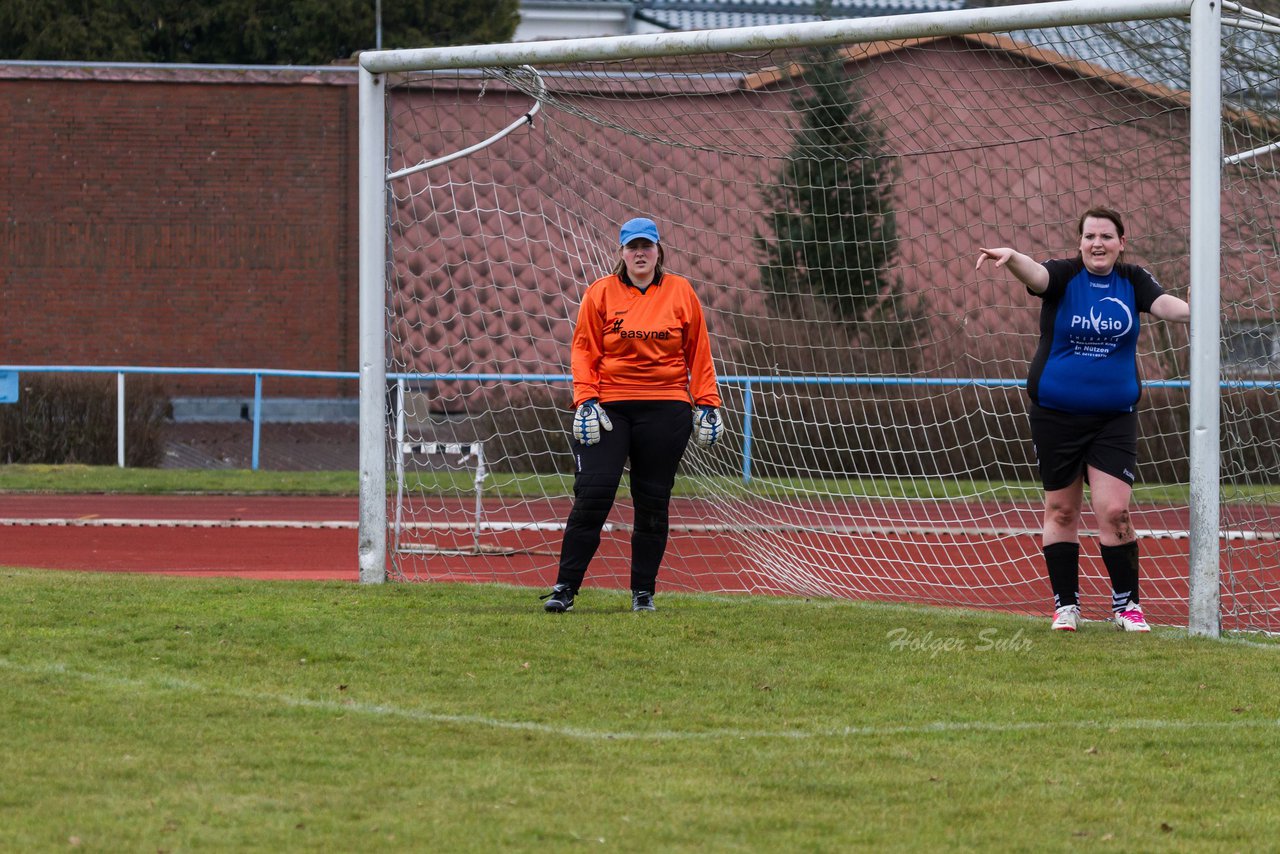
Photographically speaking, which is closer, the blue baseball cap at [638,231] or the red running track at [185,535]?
the blue baseball cap at [638,231]

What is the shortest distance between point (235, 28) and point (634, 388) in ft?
85.7

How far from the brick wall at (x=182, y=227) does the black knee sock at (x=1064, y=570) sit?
707 inches

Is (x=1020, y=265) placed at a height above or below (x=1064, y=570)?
above

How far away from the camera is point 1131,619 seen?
7543 millimetres

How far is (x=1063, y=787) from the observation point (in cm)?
470

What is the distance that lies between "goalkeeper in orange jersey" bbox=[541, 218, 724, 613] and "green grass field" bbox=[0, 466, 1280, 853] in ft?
1.82

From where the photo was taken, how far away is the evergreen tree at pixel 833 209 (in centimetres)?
1001

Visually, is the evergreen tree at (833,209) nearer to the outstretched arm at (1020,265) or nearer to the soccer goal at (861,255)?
the soccer goal at (861,255)

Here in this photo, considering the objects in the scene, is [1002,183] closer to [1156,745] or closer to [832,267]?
[832,267]

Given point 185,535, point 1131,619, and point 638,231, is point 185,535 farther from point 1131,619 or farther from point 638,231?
point 1131,619

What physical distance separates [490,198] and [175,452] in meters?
7.96

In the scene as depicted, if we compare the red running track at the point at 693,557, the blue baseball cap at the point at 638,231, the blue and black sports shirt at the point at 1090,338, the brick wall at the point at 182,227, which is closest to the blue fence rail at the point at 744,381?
the red running track at the point at 693,557

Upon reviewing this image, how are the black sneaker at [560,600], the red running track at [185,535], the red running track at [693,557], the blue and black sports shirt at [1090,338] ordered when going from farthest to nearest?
1. the red running track at [185,535]
2. the red running track at [693,557]
3. the black sneaker at [560,600]
4. the blue and black sports shirt at [1090,338]

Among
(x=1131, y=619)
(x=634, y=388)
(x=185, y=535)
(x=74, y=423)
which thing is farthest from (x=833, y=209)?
(x=74, y=423)
